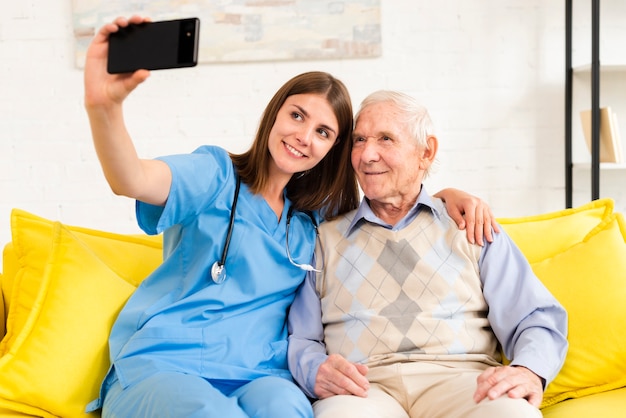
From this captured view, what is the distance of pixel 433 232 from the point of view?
5.99ft

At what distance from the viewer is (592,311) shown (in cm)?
174

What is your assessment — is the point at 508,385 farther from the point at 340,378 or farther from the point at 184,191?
the point at 184,191

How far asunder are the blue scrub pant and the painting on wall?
191 centimetres

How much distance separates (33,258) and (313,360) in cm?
83

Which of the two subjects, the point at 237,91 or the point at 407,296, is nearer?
the point at 407,296

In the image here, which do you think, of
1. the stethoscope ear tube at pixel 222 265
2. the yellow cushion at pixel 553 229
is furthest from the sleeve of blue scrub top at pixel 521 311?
the stethoscope ear tube at pixel 222 265

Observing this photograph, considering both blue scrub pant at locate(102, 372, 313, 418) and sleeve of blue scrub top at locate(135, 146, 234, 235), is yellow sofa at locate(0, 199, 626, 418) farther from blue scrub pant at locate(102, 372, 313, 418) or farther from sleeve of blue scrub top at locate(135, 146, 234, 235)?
sleeve of blue scrub top at locate(135, 146, 234, 235)

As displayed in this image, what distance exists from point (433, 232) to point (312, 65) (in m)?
1.58

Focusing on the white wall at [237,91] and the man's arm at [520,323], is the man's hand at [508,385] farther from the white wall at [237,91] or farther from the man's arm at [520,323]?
the white wall at [237,91]

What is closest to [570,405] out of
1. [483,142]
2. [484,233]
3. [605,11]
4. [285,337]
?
[484,233]

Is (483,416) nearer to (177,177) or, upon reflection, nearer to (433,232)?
(433,232)

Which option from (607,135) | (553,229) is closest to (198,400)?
(553,229)

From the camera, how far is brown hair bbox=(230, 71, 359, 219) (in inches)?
72.9

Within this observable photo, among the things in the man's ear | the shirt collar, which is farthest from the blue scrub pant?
the man's ear
